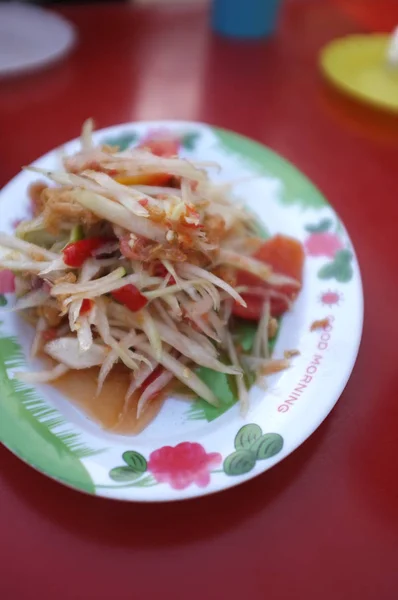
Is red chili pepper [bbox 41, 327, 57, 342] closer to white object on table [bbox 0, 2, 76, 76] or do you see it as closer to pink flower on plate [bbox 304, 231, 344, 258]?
pink flower on plate [bbox 304, 231, 344, 258]

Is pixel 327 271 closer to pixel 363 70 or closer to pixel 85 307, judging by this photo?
pixel 85 307

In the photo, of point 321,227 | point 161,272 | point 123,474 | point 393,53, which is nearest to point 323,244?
point 321,227

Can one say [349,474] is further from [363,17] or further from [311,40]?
[363,17]

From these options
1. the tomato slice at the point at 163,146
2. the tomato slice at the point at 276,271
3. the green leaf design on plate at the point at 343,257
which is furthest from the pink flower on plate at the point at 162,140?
the green leaf design on plate at the point at 343,257

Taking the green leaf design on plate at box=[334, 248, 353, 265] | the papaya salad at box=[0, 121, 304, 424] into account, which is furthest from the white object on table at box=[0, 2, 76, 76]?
the green leaf design on plate at box=[334, 248, 353, 265]

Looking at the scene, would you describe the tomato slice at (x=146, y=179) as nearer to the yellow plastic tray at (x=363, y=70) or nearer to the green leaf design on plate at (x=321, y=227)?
the green leaf design on plate at (x=321, y=227)

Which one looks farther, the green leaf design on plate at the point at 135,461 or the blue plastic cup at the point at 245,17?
the blue plastic cup at the point at 245,17
